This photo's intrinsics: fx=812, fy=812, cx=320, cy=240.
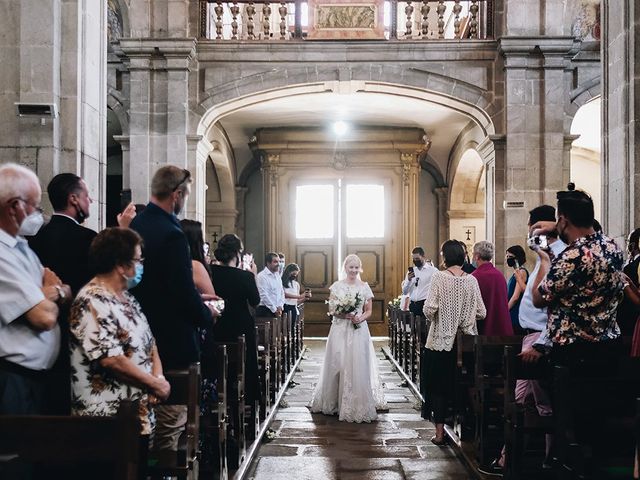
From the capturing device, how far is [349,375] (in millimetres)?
7898

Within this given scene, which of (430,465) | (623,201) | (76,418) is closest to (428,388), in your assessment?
(430,465)

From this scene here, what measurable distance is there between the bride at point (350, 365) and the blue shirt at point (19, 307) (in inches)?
195

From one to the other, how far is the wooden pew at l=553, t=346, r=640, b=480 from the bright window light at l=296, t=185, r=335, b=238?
14.4 meters

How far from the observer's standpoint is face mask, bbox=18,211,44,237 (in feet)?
10.7

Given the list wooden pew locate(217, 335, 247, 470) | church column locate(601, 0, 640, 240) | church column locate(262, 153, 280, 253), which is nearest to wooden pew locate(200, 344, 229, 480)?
wooden pew locate(217, 335, 247, 470)

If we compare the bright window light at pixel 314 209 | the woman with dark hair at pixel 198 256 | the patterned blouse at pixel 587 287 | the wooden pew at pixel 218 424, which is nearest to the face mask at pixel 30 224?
the woman with dark hair at pixel 198 256

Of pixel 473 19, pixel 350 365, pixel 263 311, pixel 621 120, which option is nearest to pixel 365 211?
pixel 473 19

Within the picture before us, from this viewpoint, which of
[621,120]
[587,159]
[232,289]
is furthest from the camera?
[587,159]

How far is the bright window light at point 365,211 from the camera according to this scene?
59.0 feet

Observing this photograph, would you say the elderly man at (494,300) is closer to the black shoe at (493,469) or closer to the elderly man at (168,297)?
the black shoe at (493,469)

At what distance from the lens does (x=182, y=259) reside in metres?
3.85

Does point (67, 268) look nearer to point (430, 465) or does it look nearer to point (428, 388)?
point (430, 465)

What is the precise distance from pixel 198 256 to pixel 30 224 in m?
1.39

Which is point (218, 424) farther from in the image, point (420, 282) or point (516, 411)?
point (420, 282)
